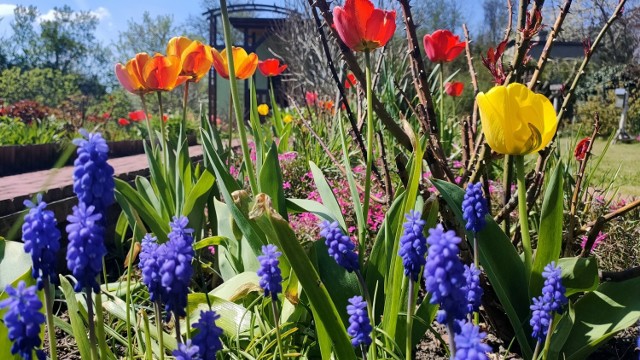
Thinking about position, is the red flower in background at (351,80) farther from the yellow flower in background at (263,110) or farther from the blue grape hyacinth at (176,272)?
the blue grape hyacinth at (176,272)

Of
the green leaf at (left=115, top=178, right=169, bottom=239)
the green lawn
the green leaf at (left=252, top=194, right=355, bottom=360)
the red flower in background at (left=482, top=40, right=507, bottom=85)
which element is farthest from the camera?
the green lawn

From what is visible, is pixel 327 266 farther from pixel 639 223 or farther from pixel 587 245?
pixel 639 223

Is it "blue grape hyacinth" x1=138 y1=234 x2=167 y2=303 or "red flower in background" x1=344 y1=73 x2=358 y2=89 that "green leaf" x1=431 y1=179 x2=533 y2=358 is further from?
"red flower in background" x1=344 y1=73 x2=358 y2=89

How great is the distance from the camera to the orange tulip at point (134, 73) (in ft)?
6.57

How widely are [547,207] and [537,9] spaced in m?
0.64

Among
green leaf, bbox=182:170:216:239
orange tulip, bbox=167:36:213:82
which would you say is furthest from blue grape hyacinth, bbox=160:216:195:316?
orange tulip, bbox=167:36:213:82

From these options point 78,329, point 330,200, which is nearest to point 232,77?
point 330,200

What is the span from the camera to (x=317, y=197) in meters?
2.87

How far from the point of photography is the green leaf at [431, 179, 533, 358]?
4.34 ft

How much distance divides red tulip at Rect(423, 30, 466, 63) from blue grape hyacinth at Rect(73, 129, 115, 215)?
2.01 m

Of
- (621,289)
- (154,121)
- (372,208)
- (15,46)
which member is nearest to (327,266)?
(621,289)

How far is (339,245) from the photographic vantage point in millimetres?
1041

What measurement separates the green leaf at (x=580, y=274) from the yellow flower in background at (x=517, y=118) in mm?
282

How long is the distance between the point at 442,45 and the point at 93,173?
80.8 inches
